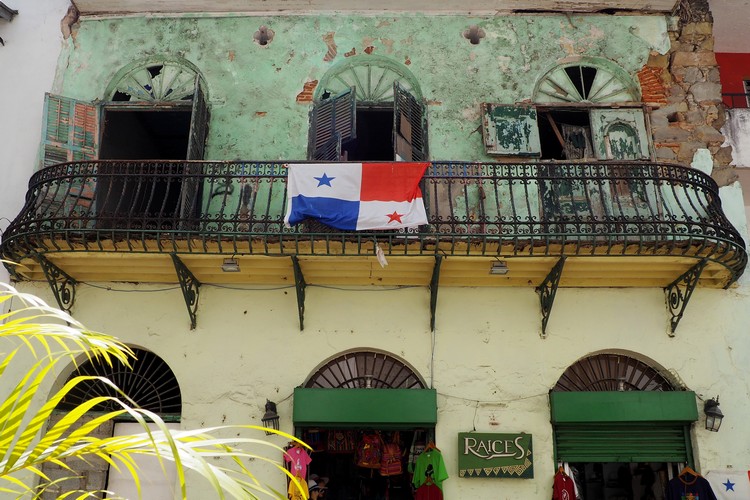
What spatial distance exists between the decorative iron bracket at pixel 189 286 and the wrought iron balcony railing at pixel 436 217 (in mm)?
376

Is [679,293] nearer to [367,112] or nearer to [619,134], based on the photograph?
[619,134]

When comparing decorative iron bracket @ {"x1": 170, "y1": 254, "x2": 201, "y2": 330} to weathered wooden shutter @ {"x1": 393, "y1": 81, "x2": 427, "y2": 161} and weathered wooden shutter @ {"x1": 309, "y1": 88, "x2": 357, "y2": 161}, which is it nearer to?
weathered wooden shutter @ {"x1": 309, "y1": 88, "x2": 357, "y2": 161}

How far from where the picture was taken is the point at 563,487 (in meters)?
7.97

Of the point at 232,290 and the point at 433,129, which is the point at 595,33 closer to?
the point at 433,129

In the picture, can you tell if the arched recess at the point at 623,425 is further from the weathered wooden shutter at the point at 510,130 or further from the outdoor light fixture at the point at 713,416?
the weathered wooden shutter at the point at 510,130

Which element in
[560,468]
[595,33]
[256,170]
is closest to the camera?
[560,468]

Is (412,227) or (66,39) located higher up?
(66,39)

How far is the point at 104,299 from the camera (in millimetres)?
9070

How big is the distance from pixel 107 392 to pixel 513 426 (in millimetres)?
5326

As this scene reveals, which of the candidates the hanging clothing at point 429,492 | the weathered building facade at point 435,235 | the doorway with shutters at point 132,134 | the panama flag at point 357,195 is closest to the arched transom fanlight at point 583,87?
the weathered building facade at point 435,235

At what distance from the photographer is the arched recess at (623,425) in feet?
27.2

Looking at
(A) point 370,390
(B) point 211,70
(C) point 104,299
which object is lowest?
(A) point 370,390

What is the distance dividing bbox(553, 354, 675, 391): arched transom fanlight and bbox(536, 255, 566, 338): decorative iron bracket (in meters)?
0.66

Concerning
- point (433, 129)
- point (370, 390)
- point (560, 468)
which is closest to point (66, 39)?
point (433, 129)
